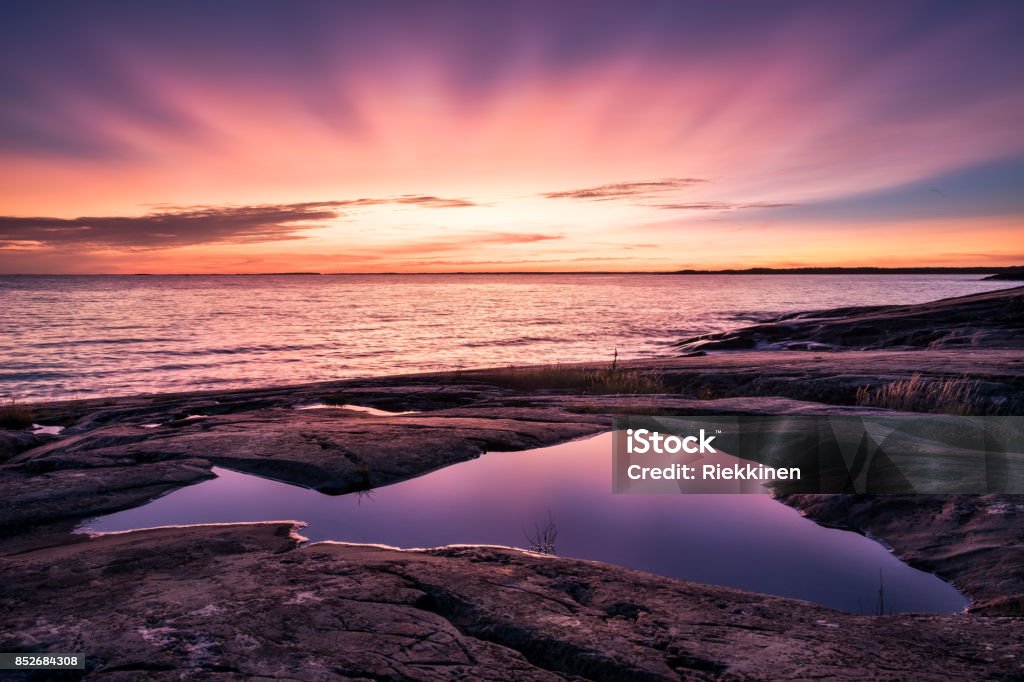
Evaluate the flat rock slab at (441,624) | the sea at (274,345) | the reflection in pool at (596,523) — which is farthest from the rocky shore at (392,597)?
the sea at (274,345)

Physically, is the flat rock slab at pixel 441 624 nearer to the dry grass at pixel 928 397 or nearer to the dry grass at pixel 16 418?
the dry grass at pixel 928 397

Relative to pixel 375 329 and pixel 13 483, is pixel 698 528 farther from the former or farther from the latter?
pixel 375 329

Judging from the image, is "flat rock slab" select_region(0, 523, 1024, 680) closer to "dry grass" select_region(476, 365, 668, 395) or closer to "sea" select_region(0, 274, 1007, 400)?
"dry grass" select_region(476, 365, 668, 395)

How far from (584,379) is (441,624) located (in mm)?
13678

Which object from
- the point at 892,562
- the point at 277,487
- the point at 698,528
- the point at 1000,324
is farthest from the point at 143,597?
the point at 1000,324

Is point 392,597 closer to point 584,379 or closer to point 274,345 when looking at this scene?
point 584,379

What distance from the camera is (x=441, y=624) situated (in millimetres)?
4570

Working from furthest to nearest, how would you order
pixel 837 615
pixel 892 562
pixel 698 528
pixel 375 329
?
pixel 375 329 → pixel 698 528 → pixel 892 562 → pixel 837 615

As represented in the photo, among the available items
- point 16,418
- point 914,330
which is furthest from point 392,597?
point 914,330

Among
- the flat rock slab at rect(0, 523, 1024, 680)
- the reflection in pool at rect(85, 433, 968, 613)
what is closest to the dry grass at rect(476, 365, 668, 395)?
the reflection in pool at rect(85, 433, 968, 613)

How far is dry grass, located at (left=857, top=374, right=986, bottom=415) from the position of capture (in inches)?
478

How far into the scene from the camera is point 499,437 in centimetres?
1097

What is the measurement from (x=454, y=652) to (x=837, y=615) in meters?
2.80

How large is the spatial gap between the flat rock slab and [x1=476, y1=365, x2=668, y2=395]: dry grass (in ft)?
35.5
